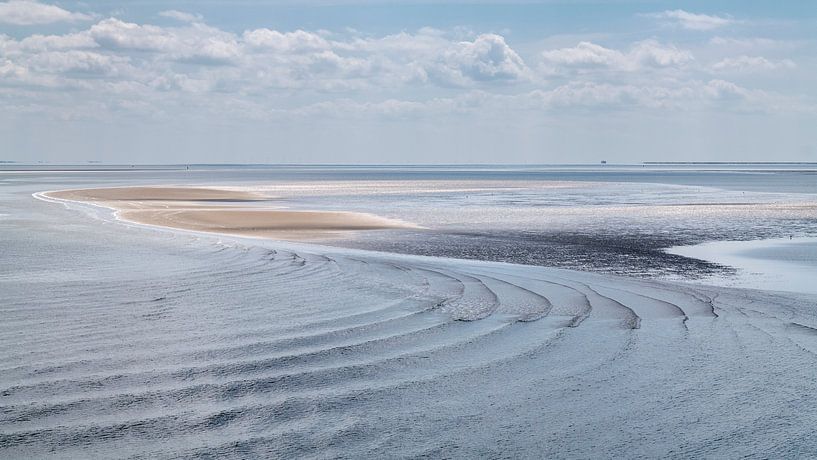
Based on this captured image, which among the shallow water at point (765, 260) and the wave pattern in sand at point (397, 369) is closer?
the wave pattern in sand at point (397, 369)

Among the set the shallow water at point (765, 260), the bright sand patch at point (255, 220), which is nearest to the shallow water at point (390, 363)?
the shallow water at point (765, 260)

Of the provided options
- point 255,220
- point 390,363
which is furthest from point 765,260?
point 255,220

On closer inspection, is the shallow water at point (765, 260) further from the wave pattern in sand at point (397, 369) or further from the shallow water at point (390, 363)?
the wave pattern in sand at point (397, 369)

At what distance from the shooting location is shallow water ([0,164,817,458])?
6.87 meters

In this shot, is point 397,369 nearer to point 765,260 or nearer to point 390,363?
point 390,363

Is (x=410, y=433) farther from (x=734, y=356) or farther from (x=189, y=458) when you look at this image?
(x=734, y=356)

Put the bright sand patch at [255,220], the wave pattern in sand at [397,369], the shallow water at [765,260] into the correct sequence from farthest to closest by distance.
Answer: the bright sand patch at [255,220], the shallow water at [765,260], the wave pattern in sand at [397,369]

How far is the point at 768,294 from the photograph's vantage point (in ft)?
50.3

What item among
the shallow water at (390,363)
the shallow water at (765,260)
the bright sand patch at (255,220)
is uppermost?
the shallow water at (390,363)

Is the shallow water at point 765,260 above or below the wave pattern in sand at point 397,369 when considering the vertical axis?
below

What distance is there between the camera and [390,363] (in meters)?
9.54

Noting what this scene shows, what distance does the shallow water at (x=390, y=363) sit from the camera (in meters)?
6.87

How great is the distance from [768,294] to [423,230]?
16176 millimetres

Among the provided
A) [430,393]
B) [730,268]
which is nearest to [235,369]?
[430,393]
